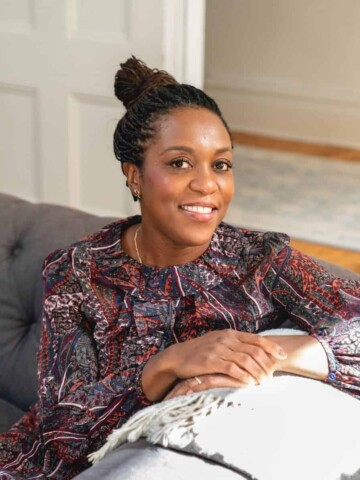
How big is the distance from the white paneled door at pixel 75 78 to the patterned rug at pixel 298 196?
1.14 meters

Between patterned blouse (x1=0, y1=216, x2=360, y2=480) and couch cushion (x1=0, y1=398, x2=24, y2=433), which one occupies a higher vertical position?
patterned blouse (x1=0, y1=216, x2=360, y2=480)

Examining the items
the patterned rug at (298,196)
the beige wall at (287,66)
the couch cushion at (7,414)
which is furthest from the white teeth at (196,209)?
the beige wall at (287,66)

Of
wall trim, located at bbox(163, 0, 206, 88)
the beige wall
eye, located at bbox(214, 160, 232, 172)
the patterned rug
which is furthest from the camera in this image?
the beige wall

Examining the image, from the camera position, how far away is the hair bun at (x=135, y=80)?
1633 millimetres

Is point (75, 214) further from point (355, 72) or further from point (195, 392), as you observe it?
point (355, 72)

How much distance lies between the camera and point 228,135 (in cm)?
156

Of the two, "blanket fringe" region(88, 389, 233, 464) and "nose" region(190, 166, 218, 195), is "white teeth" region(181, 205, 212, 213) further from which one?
"blanket fringe" region(88, 389, 233, 464)

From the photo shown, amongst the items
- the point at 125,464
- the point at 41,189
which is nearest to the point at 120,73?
the point at 125,464

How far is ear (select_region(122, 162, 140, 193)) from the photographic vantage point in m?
1.58

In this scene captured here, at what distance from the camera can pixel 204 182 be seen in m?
1.49

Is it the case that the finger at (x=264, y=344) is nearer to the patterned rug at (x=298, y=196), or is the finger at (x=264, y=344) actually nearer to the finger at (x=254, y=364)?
the finger at (x=254, y=364)

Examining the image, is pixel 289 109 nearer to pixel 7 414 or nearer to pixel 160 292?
pixel 7 414

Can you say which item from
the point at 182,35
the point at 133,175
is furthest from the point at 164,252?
the point at 182,35

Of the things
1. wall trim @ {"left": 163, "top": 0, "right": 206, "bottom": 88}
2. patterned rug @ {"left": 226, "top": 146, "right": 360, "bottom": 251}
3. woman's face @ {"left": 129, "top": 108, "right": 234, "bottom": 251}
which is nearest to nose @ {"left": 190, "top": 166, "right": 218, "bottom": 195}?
woman's face @ {"left": 129, "top": 108, "right": 234, "bottom": 251}
